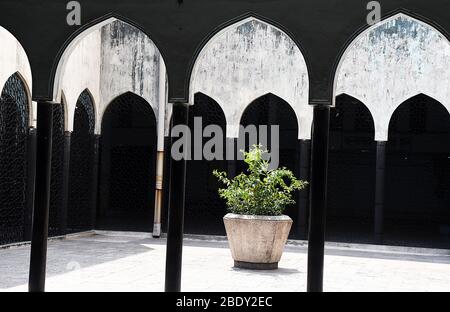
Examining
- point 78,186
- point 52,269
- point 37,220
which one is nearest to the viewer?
point 37,220

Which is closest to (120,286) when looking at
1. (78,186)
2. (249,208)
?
(249,208)

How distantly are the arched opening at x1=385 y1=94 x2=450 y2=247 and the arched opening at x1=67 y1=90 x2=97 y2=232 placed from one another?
1083 cm

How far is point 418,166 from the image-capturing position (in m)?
23.0

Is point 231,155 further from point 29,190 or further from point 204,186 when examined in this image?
point 204,186

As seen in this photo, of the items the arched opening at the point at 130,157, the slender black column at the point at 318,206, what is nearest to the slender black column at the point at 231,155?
the slender black column at the point at 318,206

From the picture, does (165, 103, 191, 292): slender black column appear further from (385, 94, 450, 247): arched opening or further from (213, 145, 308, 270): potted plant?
(385, 94, 450, 247): arched opening

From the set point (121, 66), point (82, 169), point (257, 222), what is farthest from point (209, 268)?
point (121, 66)

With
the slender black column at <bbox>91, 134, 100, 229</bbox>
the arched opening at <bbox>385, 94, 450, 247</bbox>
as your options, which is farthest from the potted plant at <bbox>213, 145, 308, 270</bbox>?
the arched opening at <bbox>385, 94, 450, 247</bbox>

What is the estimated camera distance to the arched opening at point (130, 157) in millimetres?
22766

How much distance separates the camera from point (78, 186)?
1475cm

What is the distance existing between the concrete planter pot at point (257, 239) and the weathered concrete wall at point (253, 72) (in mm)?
4315

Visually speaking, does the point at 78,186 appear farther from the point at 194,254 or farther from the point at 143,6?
the point at 143,6

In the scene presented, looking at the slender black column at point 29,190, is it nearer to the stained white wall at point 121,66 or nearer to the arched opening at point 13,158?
the arched opening at point 13,158

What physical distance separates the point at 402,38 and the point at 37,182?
30.1ft
